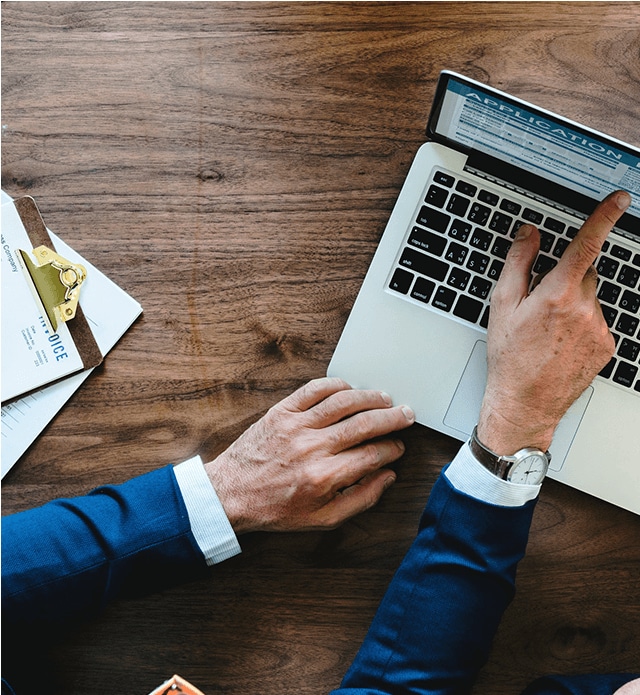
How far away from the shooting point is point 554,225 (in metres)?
0.85

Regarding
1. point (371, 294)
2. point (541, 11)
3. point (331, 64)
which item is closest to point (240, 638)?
point (371, 294)

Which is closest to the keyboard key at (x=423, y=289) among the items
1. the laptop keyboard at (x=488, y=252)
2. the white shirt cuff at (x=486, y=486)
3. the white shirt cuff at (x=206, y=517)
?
the laptop keyboard at (x=488, y=252)

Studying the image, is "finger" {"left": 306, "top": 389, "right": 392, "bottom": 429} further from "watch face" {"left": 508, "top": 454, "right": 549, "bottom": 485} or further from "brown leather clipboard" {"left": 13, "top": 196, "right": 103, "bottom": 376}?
"brown leather clipboard" {"left": 13, "top": 196, "right": 103, "bottom": 376}

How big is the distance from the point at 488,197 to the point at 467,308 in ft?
0.48

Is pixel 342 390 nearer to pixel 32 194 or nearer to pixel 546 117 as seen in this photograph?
pixel 546 117

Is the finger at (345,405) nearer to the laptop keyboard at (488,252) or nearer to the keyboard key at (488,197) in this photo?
the laptop keyboard at (488,252)

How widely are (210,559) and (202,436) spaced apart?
0.56 ft

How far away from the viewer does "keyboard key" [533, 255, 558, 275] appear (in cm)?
86

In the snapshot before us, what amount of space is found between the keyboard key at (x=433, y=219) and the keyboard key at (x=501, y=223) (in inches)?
2.4

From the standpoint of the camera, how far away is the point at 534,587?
0.92 meters

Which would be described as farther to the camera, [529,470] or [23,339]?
[23,339]

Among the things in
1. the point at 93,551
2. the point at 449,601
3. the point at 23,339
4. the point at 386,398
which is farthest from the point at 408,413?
the point at 23,339

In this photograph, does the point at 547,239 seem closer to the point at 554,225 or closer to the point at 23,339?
the point at 554,225

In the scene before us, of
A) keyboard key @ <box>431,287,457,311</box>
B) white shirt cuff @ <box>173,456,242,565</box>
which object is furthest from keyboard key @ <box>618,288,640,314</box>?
white shirt cuff @ <box>173,456,242,565</box>
